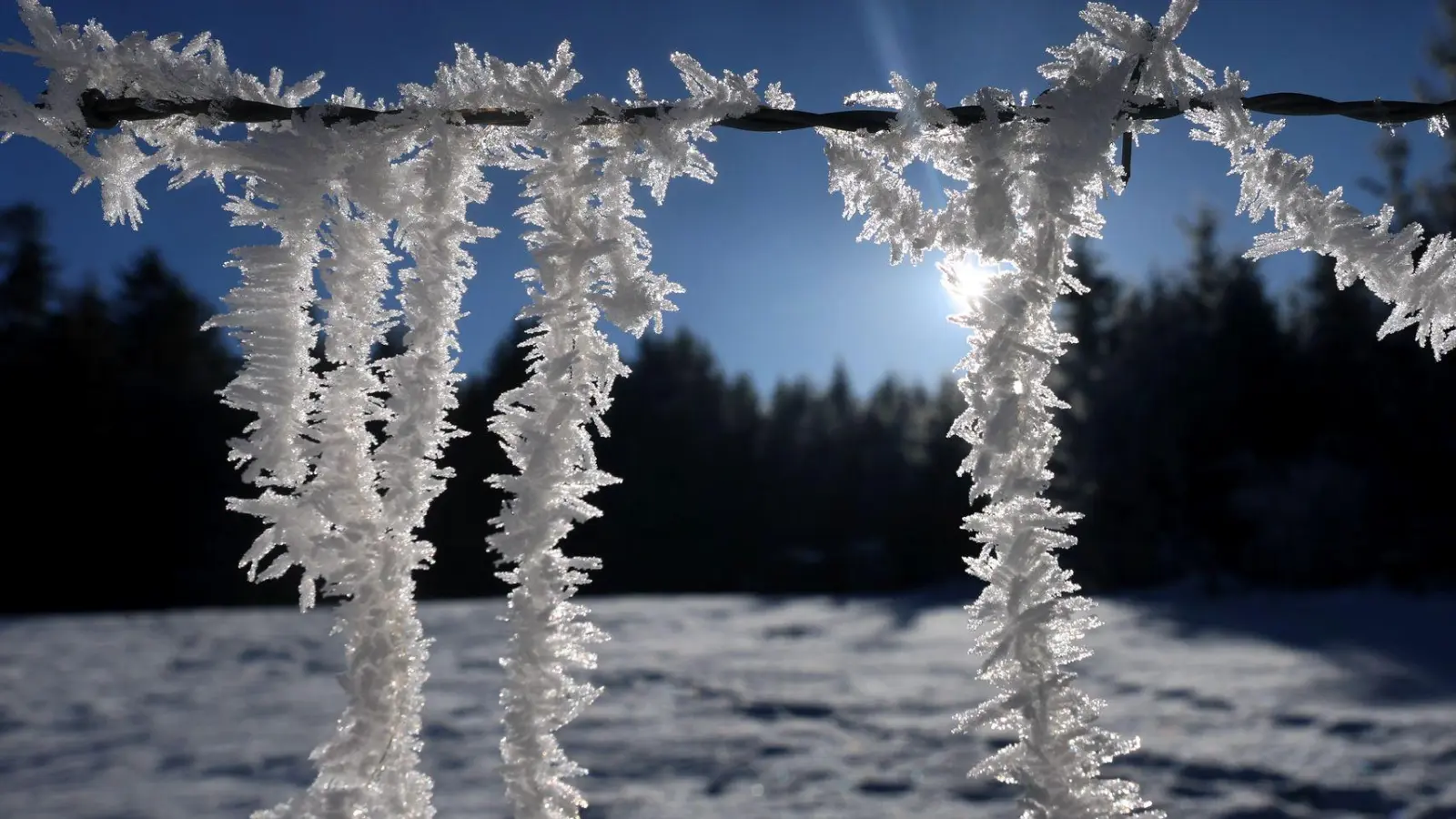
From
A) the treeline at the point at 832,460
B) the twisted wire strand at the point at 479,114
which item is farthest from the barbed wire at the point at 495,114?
the treeline at the point at 832,460

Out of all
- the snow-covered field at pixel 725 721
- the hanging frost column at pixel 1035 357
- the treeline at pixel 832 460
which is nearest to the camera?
the hanging frost column at pixel 1035 357

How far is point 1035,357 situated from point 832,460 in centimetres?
2525

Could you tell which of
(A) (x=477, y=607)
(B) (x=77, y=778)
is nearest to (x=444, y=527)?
(A) (x=477, y=607)

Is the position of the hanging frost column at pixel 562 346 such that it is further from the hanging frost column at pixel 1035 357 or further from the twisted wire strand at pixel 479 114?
the hanging frost column at pixel 1035 357

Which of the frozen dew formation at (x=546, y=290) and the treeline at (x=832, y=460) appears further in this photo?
the treeline at (x=832, y=460)

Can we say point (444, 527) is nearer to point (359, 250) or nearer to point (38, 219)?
point (38, 219)

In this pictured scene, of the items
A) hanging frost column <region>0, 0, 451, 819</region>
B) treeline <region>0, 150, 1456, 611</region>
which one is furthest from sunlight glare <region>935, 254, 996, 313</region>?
treeline <region>0, 150, 1456, 611</region>

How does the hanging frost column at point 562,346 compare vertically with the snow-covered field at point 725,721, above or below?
above

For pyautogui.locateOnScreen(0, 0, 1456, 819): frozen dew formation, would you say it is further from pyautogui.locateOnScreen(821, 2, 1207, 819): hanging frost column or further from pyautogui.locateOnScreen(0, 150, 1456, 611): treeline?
pyautogui.locateOnScreen(0, 150, 1456, 611): treeline

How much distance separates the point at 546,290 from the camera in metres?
0.83

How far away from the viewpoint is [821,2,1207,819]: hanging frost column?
0.79 metres

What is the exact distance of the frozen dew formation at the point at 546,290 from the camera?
797mm

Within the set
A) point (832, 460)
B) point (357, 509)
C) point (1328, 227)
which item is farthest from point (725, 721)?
point (832, 460)

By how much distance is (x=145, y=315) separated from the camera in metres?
23.9
